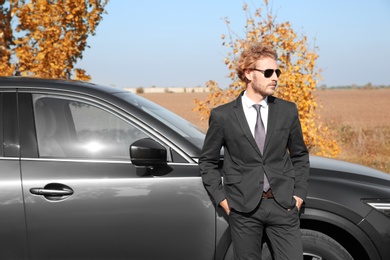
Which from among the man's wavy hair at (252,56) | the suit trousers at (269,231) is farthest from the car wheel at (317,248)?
the man's wavy hair at (252,56)

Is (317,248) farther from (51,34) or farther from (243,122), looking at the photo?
(51,34)

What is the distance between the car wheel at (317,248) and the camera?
3.63 meters

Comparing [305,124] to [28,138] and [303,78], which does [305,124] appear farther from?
[28,138]

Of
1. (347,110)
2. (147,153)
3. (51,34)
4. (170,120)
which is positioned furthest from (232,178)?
(347,110)

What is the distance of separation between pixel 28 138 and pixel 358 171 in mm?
2165

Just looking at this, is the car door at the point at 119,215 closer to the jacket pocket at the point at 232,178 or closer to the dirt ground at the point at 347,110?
the jacket pocket at the point at 232,178

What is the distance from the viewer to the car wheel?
3.63m

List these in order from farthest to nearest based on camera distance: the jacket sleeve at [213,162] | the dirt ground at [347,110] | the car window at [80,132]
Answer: the dirt ground at [347,110], the car window at [80,132], the jacket sleeve at [213,162]

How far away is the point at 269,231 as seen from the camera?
3375mm

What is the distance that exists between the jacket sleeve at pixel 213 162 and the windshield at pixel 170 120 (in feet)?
1.45

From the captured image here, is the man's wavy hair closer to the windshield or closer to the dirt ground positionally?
the windshield

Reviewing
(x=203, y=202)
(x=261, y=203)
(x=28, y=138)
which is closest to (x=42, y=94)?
(x=28, y=138)

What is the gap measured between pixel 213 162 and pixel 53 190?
0.97m

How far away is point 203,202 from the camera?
11.8ft
